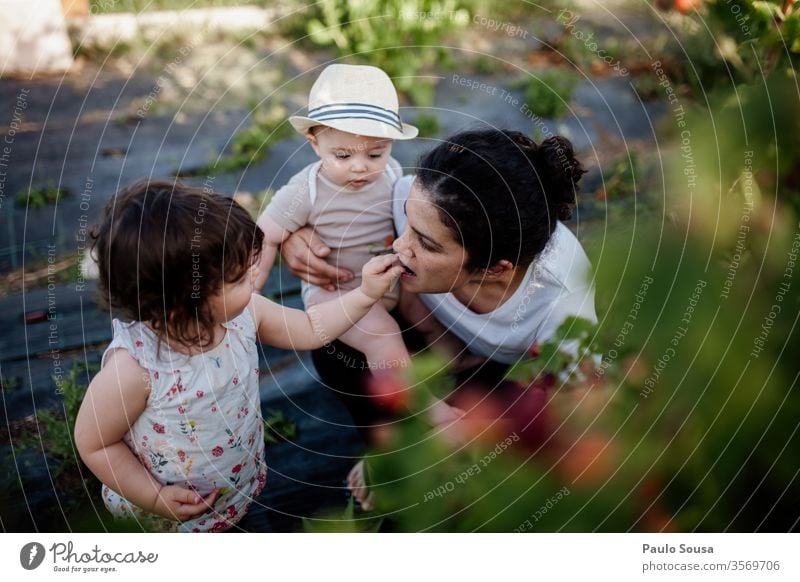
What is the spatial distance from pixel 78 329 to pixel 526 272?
0.75 metres

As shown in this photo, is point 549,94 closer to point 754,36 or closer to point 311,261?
point 311,261

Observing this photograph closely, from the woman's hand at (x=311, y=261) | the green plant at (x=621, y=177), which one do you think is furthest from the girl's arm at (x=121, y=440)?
the green plant at (x=621, y=177)

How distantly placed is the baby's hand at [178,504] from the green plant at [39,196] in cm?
79

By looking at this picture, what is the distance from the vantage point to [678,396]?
342 millimetres

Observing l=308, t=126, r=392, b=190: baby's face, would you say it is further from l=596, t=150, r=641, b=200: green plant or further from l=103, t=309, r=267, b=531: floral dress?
l=596, t=150, r=641, b=200: green plant

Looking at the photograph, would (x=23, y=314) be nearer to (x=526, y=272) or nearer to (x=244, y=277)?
(x=244, y=277)

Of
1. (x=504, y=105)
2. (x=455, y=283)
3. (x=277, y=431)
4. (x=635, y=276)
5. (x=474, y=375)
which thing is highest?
(x=504, y=105)

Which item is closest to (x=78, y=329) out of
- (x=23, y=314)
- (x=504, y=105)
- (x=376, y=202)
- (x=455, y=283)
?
(x=23, y=314)

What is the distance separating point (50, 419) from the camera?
1.05m

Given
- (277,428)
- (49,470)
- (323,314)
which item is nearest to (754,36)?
(323,314)

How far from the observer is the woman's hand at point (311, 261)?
1083 mm

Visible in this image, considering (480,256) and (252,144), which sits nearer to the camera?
(480,256)

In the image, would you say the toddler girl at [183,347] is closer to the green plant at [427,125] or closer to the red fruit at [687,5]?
the red fruit at [687,5]

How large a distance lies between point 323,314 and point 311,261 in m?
0.16
